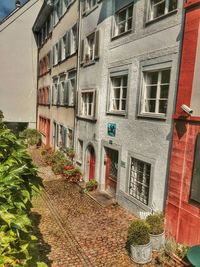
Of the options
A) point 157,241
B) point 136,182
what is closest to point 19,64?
point 136,182

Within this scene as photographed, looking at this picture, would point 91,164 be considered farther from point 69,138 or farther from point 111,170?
point 69,138

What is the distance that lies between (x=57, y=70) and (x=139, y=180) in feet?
48.0

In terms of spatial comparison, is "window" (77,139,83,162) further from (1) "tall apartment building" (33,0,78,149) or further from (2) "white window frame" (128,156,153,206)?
(2) "white window frame" (128,156,153,206)

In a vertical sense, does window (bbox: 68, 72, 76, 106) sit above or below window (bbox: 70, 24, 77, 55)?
below

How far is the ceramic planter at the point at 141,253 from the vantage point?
308 inches

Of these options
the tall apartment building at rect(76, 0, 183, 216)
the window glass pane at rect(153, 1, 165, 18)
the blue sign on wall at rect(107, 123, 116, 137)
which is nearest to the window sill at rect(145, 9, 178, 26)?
the tall apartment building at rect(76, 0, 183, 216)

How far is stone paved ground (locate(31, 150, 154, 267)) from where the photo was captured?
8.05 meters

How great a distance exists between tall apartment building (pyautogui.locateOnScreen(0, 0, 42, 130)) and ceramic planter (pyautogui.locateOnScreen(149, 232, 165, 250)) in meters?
23.6

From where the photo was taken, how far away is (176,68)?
28.0 feet

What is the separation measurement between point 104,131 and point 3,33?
63.9ft

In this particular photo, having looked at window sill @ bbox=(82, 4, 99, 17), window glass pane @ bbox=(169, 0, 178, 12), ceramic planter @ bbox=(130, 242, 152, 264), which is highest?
window sill @ bbox=(82, 4, 99, 17)

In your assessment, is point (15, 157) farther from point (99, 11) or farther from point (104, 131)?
point (99, 11)

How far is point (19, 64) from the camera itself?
1088 inches

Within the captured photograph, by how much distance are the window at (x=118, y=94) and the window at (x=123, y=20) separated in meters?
2.23
